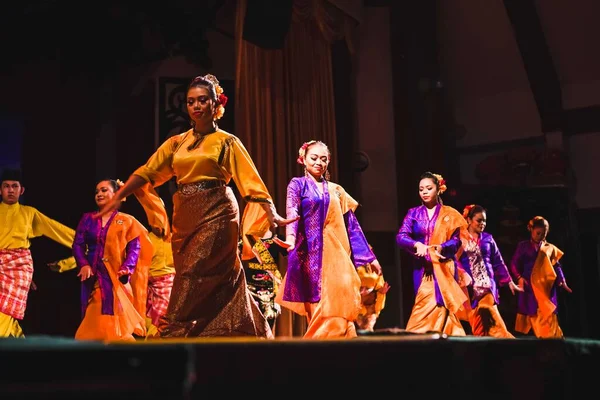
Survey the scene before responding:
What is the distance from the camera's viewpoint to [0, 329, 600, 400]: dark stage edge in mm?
1456

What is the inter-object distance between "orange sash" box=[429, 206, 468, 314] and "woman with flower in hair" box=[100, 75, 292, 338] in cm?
237

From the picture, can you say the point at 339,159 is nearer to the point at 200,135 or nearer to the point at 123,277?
the point at 123,277

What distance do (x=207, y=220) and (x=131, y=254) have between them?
2.30 meters

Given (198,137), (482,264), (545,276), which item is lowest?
(545,276)

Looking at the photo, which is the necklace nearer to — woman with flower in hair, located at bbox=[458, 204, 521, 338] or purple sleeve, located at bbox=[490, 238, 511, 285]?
woman with flower in hair, located at bbox=[458, 204, 521, 338]

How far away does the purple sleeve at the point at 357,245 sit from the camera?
524cm

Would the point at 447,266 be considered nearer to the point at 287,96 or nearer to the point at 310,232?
the point at 310,232

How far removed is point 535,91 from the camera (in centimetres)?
1064

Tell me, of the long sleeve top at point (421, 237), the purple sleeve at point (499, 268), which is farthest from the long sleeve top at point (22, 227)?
the purple sleeve at point (499, 268)

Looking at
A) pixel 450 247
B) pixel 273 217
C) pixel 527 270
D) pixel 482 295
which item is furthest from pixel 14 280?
pixel 527 270

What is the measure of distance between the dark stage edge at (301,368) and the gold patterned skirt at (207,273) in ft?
5.86

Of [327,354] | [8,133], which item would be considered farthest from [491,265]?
[327,354]

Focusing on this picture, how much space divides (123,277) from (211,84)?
2300 millimetres

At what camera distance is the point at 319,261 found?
4.99 meters
